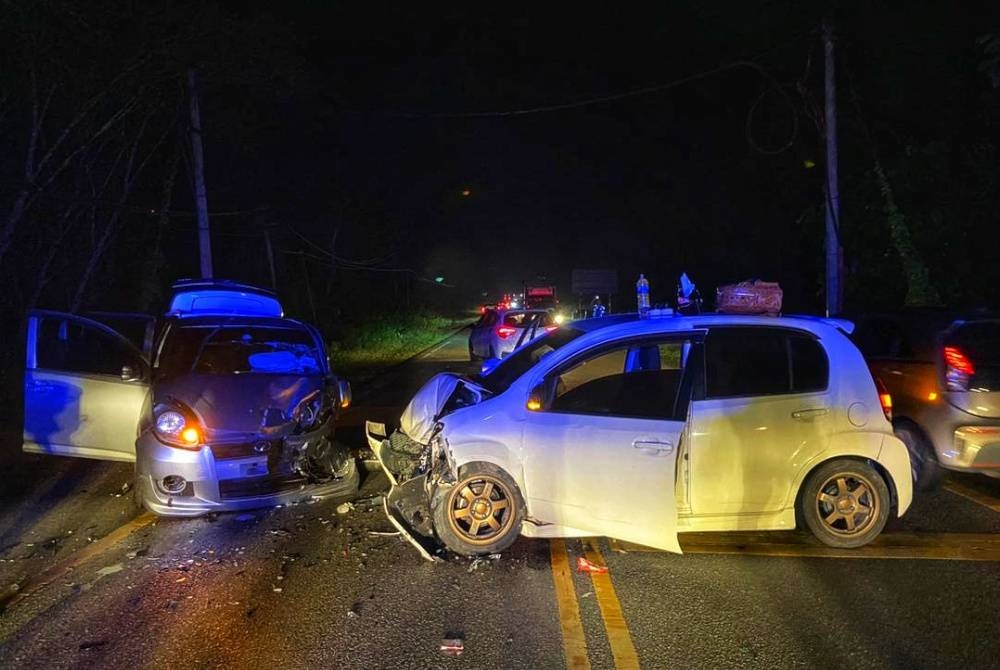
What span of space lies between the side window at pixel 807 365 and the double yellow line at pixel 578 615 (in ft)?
5.94

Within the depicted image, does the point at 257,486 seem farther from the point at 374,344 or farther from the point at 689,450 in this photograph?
the point at 374,344

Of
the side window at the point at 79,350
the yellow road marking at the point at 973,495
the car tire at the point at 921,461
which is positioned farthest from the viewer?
the side window at the point at 79,350

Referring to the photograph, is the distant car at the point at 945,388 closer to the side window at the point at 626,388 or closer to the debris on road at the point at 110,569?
the side window at the point at 626,388

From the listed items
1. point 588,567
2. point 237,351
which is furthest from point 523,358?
point 237,351

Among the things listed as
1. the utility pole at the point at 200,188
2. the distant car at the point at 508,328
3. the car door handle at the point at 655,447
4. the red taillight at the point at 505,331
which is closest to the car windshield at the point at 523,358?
the car door handle at the point at 655,447

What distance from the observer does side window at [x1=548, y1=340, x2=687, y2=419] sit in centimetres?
515

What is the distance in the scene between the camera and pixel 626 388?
589 cm

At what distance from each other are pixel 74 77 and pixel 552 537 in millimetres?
10366

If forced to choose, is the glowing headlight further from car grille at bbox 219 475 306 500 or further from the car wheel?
A: the car wheel

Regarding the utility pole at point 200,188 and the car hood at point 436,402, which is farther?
the utility pole at point 200,188

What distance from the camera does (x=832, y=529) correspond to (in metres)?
5.27

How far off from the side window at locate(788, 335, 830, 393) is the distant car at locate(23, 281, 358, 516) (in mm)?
3708

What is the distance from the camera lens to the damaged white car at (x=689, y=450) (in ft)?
16.2

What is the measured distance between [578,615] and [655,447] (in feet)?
3.77
